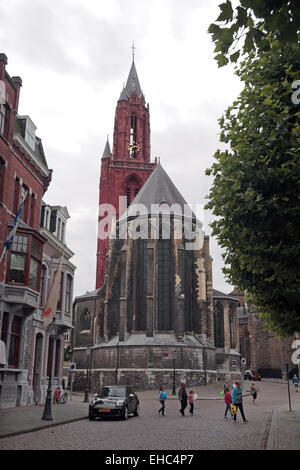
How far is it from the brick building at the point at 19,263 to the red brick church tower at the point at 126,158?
3809 centimetres

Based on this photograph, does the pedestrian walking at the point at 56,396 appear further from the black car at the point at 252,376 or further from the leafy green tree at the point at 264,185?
the black car at the point at 252,376

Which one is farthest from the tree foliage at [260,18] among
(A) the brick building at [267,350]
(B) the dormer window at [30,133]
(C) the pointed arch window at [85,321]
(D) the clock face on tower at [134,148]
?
(D) the clock face on tower at [134,148]

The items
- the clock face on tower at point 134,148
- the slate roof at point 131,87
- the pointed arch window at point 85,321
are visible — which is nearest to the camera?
the pointed arch window at point 85,321

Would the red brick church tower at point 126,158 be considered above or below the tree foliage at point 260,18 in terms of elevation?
above

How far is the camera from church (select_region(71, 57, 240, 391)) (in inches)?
1596

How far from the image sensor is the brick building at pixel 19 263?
20141mm

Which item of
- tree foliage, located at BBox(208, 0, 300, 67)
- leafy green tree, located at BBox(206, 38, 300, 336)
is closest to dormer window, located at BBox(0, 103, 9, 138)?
leafy green tree, located at BBox(206, 38, 300, 336)

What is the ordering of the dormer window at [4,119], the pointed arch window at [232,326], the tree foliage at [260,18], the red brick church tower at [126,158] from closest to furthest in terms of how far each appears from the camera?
the tree foliage at [260,18] → the dormer window at [4,119] → the pointed arch window at [232,326] → the red brick church tower at [126,158]

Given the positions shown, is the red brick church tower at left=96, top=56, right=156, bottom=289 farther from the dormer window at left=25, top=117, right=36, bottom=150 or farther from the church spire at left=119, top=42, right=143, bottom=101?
→ the dormer window at left=25, top=117, right=36, bottom=150

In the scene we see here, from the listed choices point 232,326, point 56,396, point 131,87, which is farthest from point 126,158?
point 56,396

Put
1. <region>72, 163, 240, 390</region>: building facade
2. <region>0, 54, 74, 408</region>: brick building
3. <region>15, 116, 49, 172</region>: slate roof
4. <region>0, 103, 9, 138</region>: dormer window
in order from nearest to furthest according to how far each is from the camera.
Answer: <region>0, 54, 74, 408</region>: brick building → <region>0, 103, 9, 138</region>: dormer window → <region>15, 116, 49, 172</region>: slate roof → <region>72, 163, 240, 390</region>: building facade

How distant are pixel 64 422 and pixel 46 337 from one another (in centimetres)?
993

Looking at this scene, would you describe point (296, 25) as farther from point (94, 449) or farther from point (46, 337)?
point (46, 337)

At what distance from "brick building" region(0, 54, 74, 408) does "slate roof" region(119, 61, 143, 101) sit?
49.7 m
